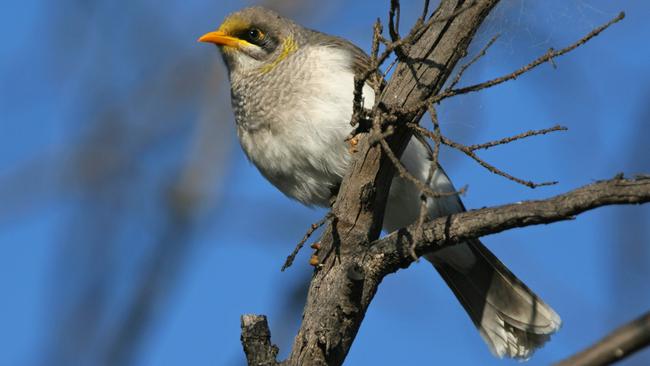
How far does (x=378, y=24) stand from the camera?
3717 millimetres

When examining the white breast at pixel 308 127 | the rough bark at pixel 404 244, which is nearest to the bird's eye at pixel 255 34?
the white breast at pixel 308 127

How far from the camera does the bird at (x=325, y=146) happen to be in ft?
17.5

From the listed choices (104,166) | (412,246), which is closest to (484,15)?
(412,246)

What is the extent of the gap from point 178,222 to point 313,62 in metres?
2.12

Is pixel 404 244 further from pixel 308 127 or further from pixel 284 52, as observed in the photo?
pixel 284 52

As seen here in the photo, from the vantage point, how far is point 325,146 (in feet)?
17.4

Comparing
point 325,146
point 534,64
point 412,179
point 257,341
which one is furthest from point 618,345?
point 325,146

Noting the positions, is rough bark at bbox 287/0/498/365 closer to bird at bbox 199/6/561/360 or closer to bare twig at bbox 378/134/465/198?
bare twig at bbox 378/134/465/198

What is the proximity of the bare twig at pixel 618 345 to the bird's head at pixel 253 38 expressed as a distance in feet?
13.6

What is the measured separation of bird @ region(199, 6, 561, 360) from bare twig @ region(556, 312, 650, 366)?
10.2 ft

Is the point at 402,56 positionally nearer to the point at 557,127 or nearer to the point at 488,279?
the point at 557,127

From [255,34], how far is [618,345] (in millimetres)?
4521

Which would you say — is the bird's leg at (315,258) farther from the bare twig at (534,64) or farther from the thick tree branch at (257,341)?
the bare twig at (534,64)

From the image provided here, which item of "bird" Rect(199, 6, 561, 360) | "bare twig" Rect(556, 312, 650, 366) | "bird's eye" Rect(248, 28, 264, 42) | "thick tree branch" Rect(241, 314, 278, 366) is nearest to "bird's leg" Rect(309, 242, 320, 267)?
"thick tree branch" Rect(241, 314, 278, 366)
